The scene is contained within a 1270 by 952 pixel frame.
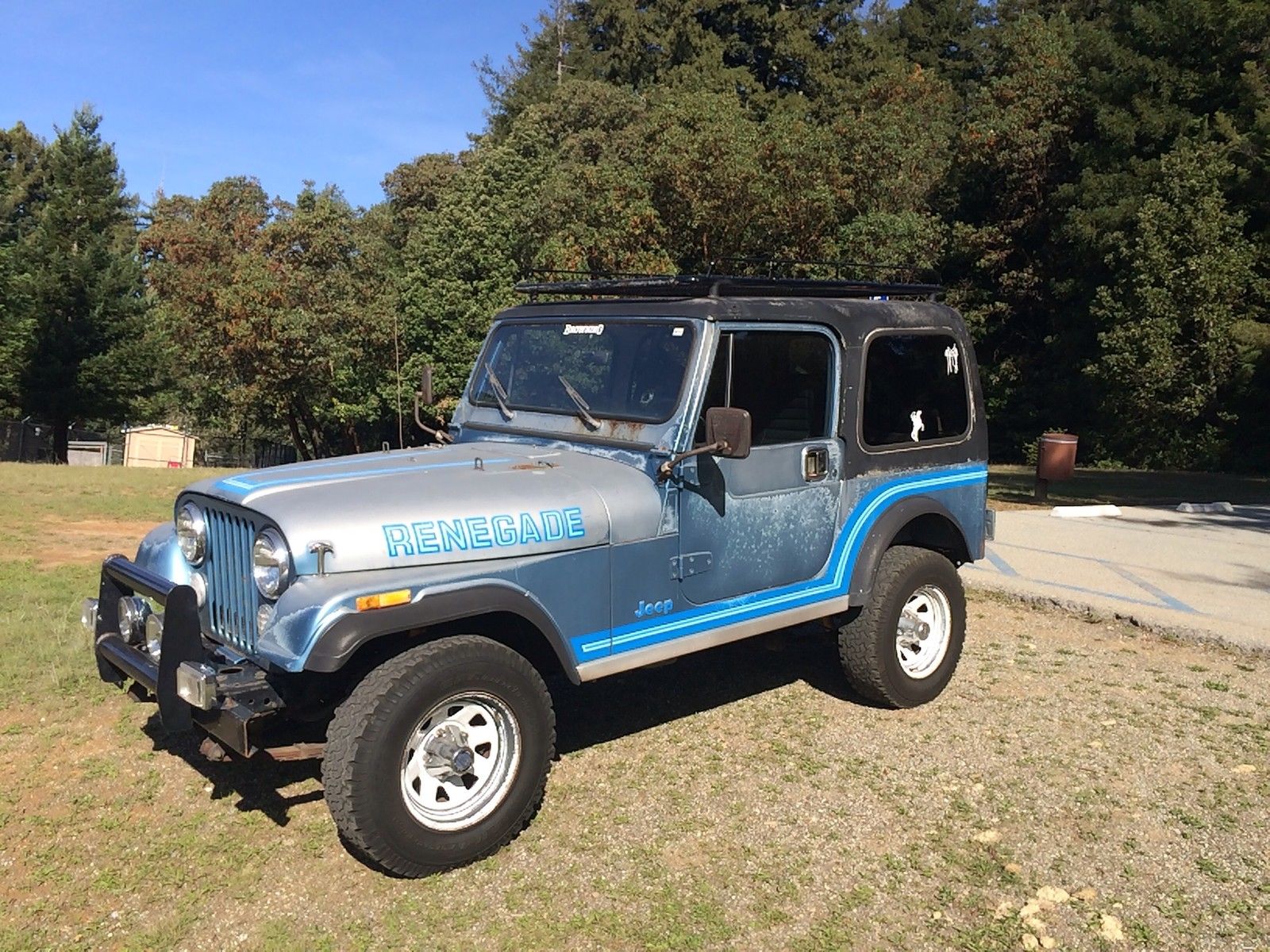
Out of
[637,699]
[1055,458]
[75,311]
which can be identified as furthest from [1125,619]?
[75,311]

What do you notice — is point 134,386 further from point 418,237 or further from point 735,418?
point 735,418

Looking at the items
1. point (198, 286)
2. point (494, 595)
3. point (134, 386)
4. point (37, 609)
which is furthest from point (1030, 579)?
point (198, 286)

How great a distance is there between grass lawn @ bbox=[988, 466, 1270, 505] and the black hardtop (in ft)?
35.3

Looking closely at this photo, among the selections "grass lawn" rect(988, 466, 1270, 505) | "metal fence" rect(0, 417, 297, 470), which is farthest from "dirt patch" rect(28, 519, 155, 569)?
"metal fence" rect(0, 417, 297, 470)

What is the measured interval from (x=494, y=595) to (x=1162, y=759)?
3.50 meters

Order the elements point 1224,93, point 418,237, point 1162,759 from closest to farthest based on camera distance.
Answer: point 1162,759 → point 1224,93 → point 418,237

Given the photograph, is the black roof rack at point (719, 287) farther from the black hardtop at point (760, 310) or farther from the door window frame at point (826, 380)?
the door window frame at point (826, 380)

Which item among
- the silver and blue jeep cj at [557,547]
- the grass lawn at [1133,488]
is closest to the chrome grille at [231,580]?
the silver and blue jeep cj at [557,547]

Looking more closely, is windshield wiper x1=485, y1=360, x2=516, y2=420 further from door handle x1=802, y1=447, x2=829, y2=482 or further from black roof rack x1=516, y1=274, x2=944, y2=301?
door handle x1=802, y1=447, x2=829, y2=482

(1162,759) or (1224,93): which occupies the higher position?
(1224,93)

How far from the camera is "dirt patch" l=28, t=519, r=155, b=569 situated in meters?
8.83

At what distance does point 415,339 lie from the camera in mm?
27859

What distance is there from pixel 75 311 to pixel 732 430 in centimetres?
3140

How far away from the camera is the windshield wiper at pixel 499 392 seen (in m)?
5.15
